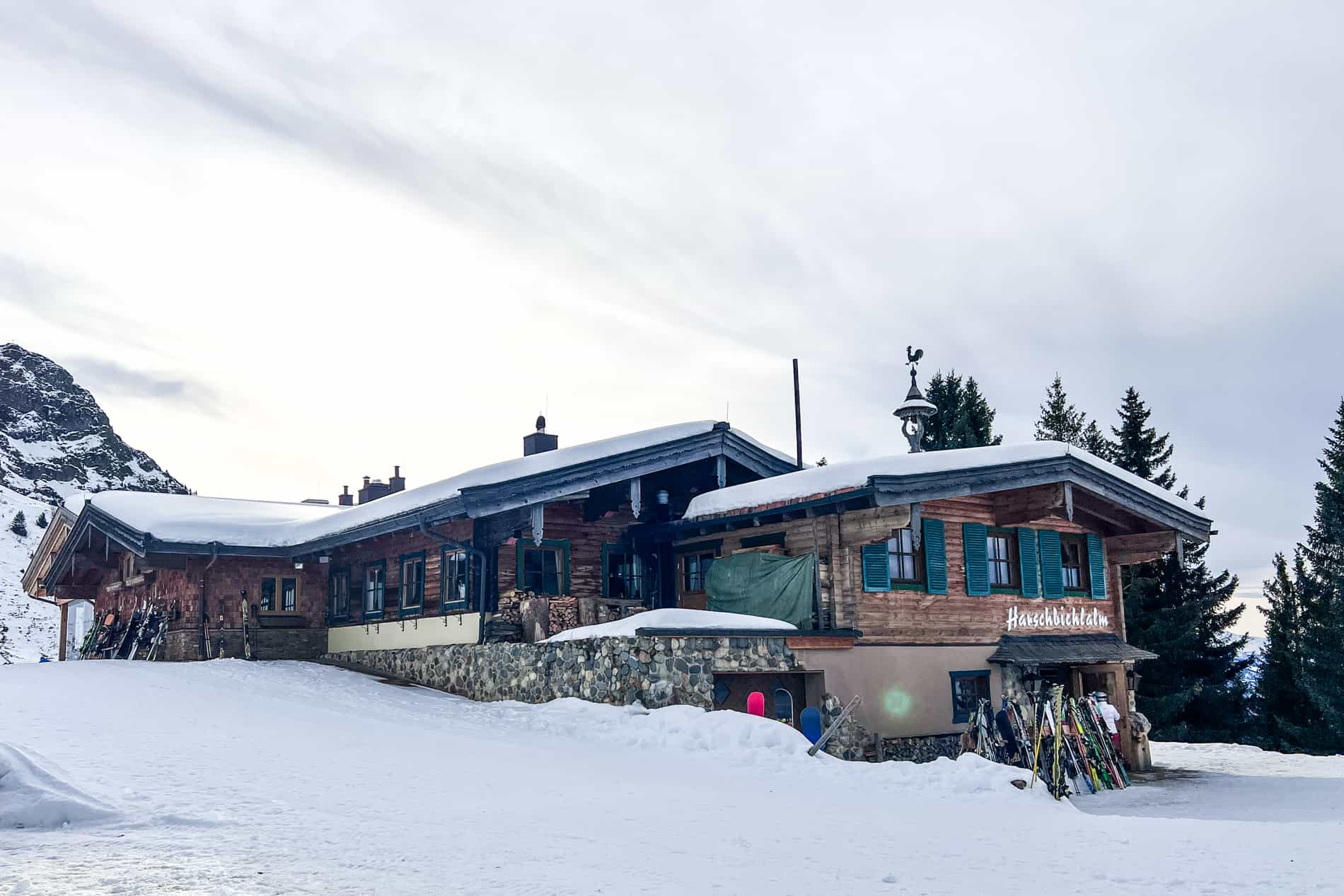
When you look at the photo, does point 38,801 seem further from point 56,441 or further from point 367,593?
point 56,441

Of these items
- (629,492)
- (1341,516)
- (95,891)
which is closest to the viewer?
(95,891)

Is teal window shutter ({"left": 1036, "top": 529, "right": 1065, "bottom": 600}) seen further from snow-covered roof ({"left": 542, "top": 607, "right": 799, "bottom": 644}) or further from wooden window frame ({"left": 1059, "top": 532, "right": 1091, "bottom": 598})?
snow-covered roof ({"left": 542, "top": 607, "right": 799, "bottom": 644})

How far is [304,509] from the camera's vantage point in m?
32.3

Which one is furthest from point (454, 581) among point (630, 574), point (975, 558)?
point (975, 558)

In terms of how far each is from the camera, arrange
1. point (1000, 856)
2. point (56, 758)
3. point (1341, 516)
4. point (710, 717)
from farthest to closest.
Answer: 1. point (1341, 516)
2. point (710, 717)
3. point (56, 758)
4. point (1000, 856)

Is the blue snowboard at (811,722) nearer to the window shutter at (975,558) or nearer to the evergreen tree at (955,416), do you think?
the window shutter at (975,558)

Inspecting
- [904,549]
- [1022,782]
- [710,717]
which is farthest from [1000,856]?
[904,549]

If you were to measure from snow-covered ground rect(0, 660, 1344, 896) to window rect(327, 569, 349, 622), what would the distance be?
8.64 m

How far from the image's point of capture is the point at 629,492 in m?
22.6

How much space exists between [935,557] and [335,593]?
584 inches

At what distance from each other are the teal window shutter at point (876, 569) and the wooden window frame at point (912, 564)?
0.11 m

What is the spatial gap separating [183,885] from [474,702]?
12992 millimetres

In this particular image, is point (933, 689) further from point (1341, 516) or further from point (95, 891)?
point (1341, 516)

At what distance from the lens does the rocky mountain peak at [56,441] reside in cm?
11231
